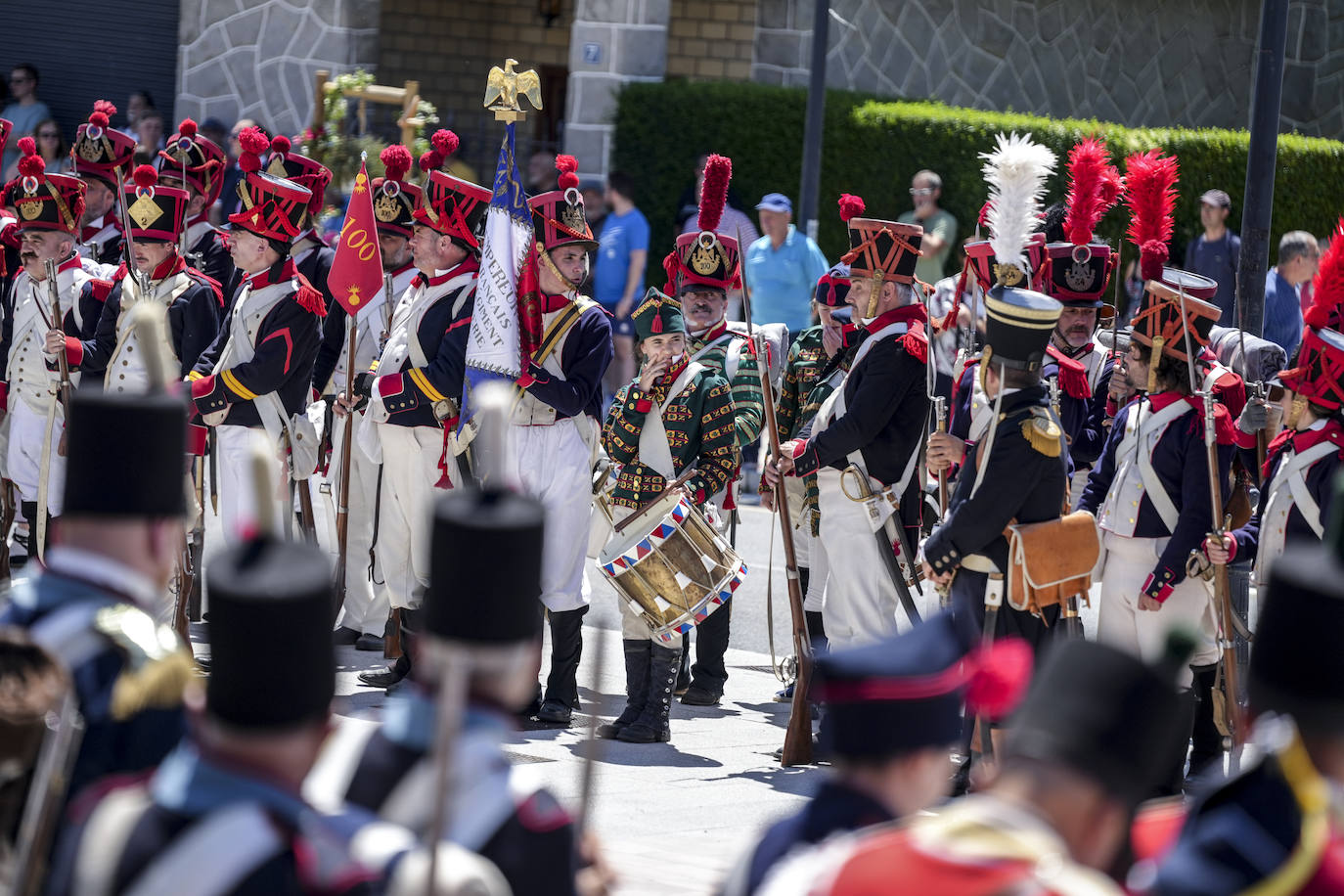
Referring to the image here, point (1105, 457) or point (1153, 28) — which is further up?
point (1153, 28)

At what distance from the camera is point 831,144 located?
1789 cm

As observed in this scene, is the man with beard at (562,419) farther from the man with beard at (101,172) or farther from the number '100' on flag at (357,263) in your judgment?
the man with beard at (101,172)

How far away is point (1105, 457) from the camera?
6.96 metres

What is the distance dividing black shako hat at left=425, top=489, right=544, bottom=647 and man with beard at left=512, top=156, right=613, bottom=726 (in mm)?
4548

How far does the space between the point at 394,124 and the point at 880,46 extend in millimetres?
5209

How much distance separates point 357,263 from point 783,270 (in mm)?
5320

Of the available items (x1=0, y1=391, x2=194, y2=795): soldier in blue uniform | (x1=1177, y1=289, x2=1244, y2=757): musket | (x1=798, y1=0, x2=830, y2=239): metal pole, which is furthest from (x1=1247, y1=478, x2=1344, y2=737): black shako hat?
(x1=798, y1=0, x2=830, y2=239): metal pole

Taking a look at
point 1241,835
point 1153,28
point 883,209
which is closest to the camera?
point 1241,835

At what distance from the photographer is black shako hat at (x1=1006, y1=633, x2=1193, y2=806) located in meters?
2.50

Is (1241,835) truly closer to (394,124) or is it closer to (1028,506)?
(1028,506)

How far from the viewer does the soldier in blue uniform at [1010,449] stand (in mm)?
6203

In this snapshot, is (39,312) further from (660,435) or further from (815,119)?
(815,119)

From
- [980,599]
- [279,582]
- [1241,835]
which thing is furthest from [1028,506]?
[279,582]

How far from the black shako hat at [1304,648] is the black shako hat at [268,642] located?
1486mm
